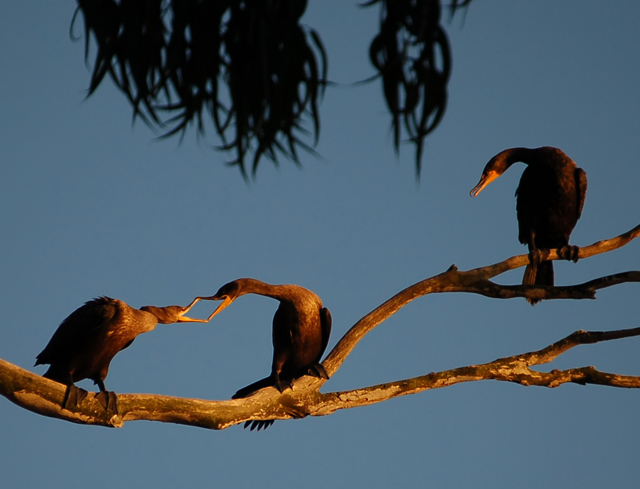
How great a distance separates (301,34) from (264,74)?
0.14 meters

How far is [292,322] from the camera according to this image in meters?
5.91

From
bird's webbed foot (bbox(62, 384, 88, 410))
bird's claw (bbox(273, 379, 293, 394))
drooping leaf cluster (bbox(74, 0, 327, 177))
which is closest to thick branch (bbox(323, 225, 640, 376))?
bird's claw (bbox(273, 379, 293, 394))

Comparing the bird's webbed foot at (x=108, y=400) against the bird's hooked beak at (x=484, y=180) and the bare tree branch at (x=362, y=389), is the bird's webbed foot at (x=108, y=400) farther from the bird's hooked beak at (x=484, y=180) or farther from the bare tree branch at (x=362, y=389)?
the bird's hooked beak at (x=484, y=180)

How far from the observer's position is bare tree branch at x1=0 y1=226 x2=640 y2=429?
384 cm

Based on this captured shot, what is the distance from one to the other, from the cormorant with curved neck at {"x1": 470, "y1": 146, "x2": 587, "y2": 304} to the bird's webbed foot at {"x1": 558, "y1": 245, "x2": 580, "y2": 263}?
1.61 ft

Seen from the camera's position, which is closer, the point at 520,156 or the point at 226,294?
the point at 226,294

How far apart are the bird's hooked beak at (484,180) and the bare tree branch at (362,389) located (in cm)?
109

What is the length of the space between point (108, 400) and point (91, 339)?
128cm

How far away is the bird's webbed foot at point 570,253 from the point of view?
588 cm

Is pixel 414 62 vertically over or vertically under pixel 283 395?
over

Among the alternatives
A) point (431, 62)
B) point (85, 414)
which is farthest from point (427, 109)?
point (85, 414)

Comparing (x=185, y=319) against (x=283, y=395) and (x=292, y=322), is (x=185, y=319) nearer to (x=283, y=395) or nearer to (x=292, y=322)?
(x=292, y=322)

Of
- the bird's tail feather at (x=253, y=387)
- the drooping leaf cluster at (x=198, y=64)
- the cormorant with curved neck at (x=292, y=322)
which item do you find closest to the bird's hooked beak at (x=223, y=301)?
the cormorant with curved neck at (x=292, y=322)

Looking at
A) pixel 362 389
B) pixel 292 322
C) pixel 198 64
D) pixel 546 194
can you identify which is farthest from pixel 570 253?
pixel 198 64
